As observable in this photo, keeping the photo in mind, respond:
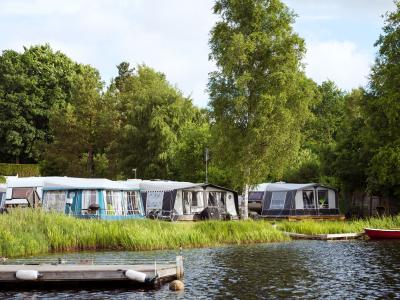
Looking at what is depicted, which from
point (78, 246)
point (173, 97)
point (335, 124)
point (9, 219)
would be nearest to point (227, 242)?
point (78, 246)

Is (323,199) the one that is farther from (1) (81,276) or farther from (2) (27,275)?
(2) (27,275)

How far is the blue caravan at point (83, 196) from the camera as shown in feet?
121

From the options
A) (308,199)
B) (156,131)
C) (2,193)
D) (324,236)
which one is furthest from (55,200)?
(156,131)

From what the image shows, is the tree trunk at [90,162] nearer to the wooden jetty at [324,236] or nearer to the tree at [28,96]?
the tree at [28,96]

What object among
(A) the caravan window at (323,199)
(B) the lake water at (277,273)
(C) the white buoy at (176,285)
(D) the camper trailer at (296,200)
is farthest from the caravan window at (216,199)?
(C) the white buoy at (176,285)

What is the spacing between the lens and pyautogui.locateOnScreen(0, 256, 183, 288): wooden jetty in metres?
18.3

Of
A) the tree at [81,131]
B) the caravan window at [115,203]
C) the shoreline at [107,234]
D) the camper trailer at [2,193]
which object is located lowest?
the shoreline at [107,234]

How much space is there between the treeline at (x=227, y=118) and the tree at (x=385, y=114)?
3.0 inches

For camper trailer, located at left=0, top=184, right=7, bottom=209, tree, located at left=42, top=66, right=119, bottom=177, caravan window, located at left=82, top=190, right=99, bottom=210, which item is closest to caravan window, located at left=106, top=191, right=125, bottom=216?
caravan window, located at left=82, top=190, right=99, bottom=210

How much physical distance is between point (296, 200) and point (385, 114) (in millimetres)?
9016

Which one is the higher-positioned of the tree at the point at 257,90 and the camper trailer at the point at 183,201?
the tree at the point at 257,90

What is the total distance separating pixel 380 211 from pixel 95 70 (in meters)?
41.2

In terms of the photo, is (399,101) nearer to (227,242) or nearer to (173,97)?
(227,242)

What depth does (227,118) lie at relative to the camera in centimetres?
4166
